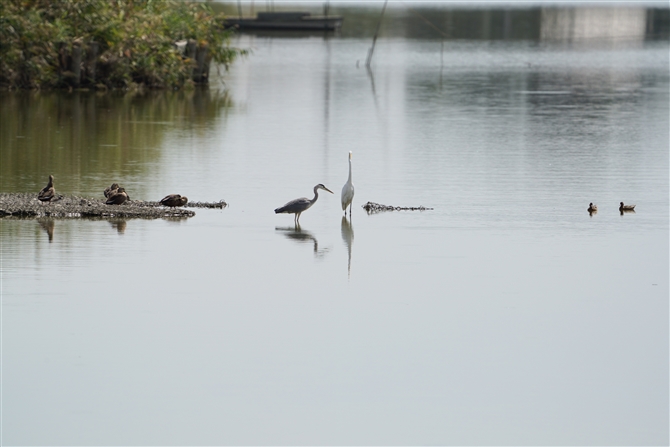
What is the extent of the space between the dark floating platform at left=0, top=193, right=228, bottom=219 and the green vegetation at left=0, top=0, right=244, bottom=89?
1675 cm

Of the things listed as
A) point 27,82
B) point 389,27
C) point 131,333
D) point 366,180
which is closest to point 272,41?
point 389,27

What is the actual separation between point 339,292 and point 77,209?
4.61 meters

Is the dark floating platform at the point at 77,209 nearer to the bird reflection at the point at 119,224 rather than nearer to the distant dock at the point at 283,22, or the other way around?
the bird reflection at the point at 119,224

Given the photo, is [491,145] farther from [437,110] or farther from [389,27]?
[389,27]

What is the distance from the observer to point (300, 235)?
14.1 meters

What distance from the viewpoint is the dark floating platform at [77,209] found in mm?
14391

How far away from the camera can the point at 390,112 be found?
2945 cm

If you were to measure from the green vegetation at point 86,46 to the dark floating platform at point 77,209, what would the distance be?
16754 mm

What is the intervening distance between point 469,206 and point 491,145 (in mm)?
7150

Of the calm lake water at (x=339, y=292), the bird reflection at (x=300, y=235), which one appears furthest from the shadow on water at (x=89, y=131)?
the bird reflection at (x=300, y=235)

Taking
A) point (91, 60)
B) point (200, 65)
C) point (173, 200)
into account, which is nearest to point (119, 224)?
point (173, 200)

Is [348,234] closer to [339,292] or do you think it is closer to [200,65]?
[339,292]

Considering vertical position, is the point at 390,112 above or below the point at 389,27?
below

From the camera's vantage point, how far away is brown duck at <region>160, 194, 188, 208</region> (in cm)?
1502
